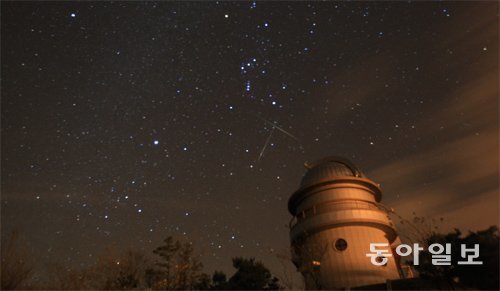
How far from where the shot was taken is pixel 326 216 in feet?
82.9

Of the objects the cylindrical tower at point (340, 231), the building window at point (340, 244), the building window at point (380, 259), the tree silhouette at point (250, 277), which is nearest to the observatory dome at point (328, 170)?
the cylindrical tower at point (340, 231)

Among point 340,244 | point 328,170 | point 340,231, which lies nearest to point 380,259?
point 340,244

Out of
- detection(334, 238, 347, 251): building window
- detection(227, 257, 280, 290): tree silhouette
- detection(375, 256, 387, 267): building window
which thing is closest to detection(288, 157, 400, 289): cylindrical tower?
detection(334, 238, 347, 251): building window

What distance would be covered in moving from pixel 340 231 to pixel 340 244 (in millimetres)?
911

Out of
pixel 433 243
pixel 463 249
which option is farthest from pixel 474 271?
pixel 433 243

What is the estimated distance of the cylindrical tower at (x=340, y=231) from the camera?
24.1 meters

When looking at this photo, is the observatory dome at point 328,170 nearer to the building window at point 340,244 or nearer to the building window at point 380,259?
the building window at point 340,244

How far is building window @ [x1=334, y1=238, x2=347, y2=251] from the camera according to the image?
80.7 ft

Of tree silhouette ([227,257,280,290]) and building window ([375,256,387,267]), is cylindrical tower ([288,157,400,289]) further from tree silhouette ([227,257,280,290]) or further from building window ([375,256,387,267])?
tree silhouette ([227,257,280,290])

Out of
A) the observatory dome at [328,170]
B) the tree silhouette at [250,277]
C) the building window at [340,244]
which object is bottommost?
the tree silhouette at [250,277]

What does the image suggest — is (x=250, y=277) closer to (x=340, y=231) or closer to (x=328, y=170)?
(x=340, y=231)

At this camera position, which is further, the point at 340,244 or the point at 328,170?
the point at 328,170

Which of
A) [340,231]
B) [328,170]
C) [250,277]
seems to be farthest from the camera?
[328,170]

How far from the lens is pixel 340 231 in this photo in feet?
82.0
